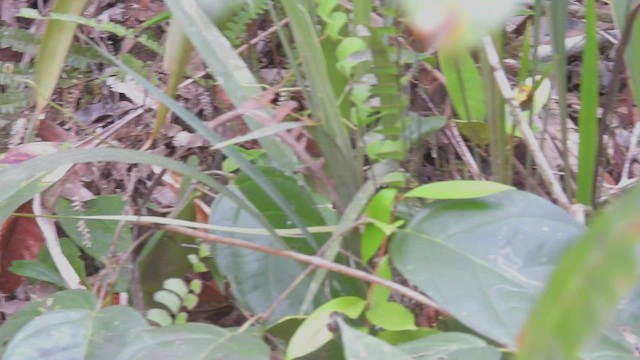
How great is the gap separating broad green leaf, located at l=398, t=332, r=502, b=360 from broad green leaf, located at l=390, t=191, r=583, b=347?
0.01 meters

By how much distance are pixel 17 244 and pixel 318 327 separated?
0.59 metres

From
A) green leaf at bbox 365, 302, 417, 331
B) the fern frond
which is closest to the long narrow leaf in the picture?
green leaf at bbox 365, 302, 417, 331

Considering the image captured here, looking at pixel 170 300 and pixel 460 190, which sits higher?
pixel 460 190

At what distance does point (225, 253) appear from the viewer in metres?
0.72

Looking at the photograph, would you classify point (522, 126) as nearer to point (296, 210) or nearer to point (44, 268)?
point (296, 210)

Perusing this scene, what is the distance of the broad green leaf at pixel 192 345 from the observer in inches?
21.2

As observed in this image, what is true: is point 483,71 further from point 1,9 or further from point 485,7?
point 1,9

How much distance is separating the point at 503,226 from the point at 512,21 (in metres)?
0.79

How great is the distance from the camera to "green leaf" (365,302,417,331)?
609mm

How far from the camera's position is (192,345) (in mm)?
552

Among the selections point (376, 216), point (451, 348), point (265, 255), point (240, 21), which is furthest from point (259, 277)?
point (240, 21)

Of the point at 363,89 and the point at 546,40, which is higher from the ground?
the point at 363,89

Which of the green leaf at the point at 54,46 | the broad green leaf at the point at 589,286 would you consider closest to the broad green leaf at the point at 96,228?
the green leaf at the point at 54,46

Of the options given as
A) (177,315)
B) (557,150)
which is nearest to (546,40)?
(557,150)
